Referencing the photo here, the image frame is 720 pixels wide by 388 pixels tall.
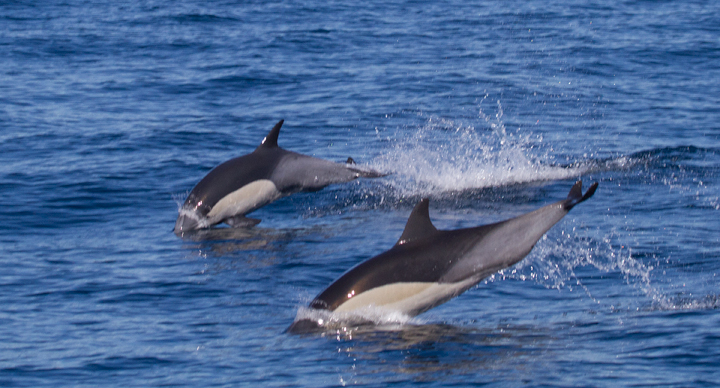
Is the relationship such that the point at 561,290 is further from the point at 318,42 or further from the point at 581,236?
the point at 318,42

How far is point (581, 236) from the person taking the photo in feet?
38.3

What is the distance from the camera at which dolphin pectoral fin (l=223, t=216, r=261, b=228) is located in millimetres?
12836

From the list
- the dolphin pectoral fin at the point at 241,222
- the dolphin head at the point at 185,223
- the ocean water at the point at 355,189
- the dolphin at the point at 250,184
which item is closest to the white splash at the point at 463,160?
the ocean water at the point at 355,189

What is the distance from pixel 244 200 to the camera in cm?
1298

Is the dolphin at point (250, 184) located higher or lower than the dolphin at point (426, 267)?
lower

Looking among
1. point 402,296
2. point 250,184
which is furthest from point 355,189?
point 402,296

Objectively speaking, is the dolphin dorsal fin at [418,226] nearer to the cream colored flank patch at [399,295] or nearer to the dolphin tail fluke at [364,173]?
the cream colored flank patch at [399,295]

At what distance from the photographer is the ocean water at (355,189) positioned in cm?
803

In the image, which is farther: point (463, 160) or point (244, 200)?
point (463, 160)

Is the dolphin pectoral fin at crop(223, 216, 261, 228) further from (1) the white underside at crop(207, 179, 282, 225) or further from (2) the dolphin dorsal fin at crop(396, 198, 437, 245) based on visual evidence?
(2) the dolphin dorsal fin at crop(396, 198, 437, 245)

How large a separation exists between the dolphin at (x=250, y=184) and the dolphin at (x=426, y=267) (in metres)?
4.43

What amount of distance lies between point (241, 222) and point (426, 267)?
479 cm

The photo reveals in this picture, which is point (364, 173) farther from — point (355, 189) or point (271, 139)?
point (271, 139)

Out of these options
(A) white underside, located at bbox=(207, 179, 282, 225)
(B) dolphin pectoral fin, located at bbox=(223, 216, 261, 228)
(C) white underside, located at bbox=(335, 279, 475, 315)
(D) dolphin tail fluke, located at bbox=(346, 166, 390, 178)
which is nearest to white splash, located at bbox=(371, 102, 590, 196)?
(D) dolphin tail fluke, located at bbox=(346, 166, 390, 178)
